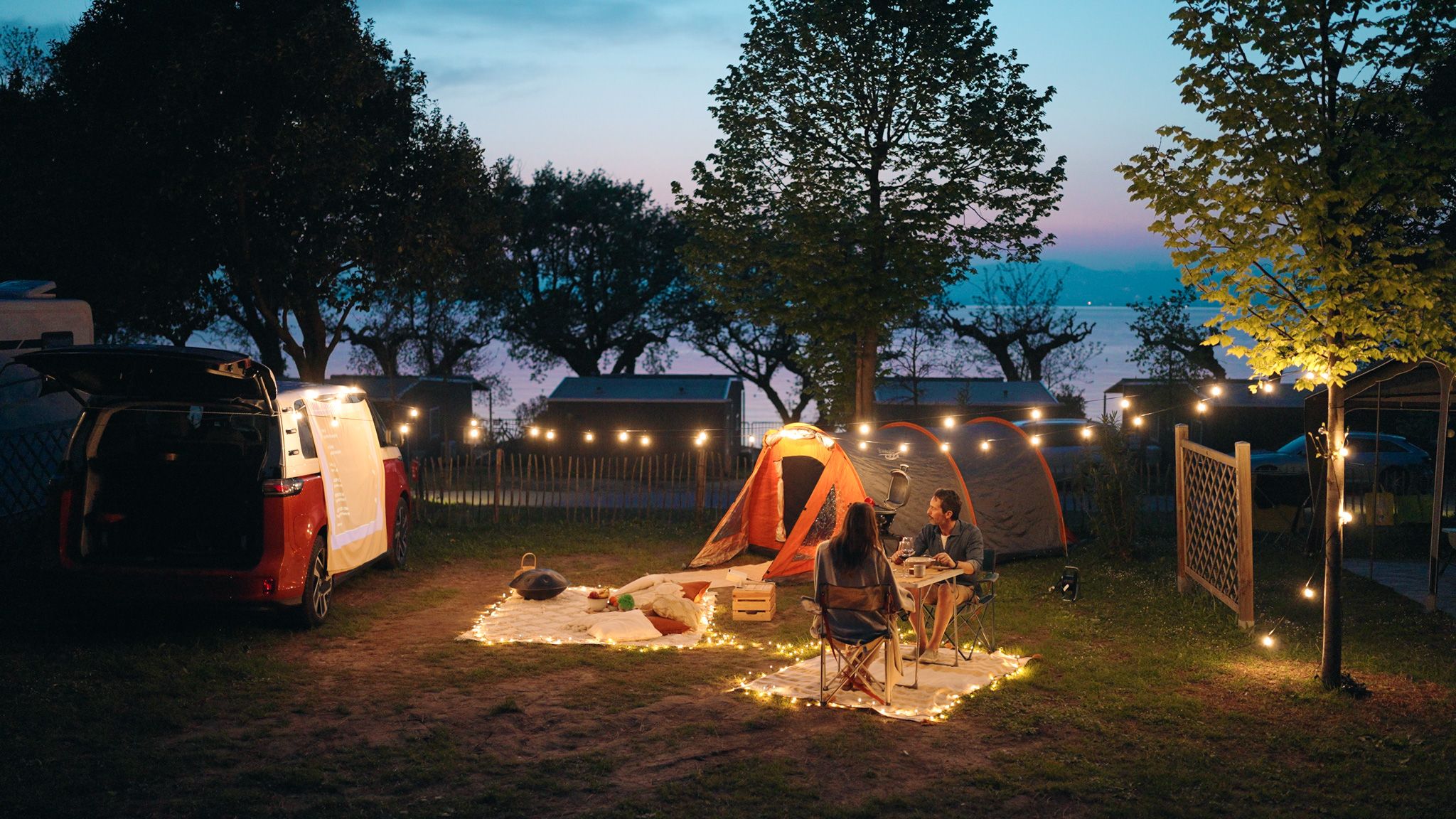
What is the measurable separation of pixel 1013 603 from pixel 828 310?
9.04 m

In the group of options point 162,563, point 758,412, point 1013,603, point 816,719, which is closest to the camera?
point 816,719

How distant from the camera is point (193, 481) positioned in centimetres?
825

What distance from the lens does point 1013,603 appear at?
396 inches

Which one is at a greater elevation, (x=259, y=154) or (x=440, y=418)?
(x=259, y=154)

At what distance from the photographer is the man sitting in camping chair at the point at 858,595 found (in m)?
6.62

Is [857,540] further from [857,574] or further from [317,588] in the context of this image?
→ [317,588]

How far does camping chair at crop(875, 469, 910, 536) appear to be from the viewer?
10.4 m

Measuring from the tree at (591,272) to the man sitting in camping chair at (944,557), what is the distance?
28471 millimetres

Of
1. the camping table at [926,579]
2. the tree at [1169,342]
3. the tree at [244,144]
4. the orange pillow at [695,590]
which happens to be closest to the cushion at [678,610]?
the orange pillow at [695,590]

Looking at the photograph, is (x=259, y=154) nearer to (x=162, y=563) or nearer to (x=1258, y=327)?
(x=162, y=563)

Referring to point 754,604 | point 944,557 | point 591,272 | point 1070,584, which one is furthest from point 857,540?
point 591,272

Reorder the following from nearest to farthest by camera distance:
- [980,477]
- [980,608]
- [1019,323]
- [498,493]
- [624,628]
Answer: [980,608] < [624,628] < [980,477] < [498,493] < [1019,323]

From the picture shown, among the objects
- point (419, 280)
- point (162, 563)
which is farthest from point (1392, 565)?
point (419, 280)

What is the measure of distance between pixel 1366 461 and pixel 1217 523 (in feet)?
32.1
